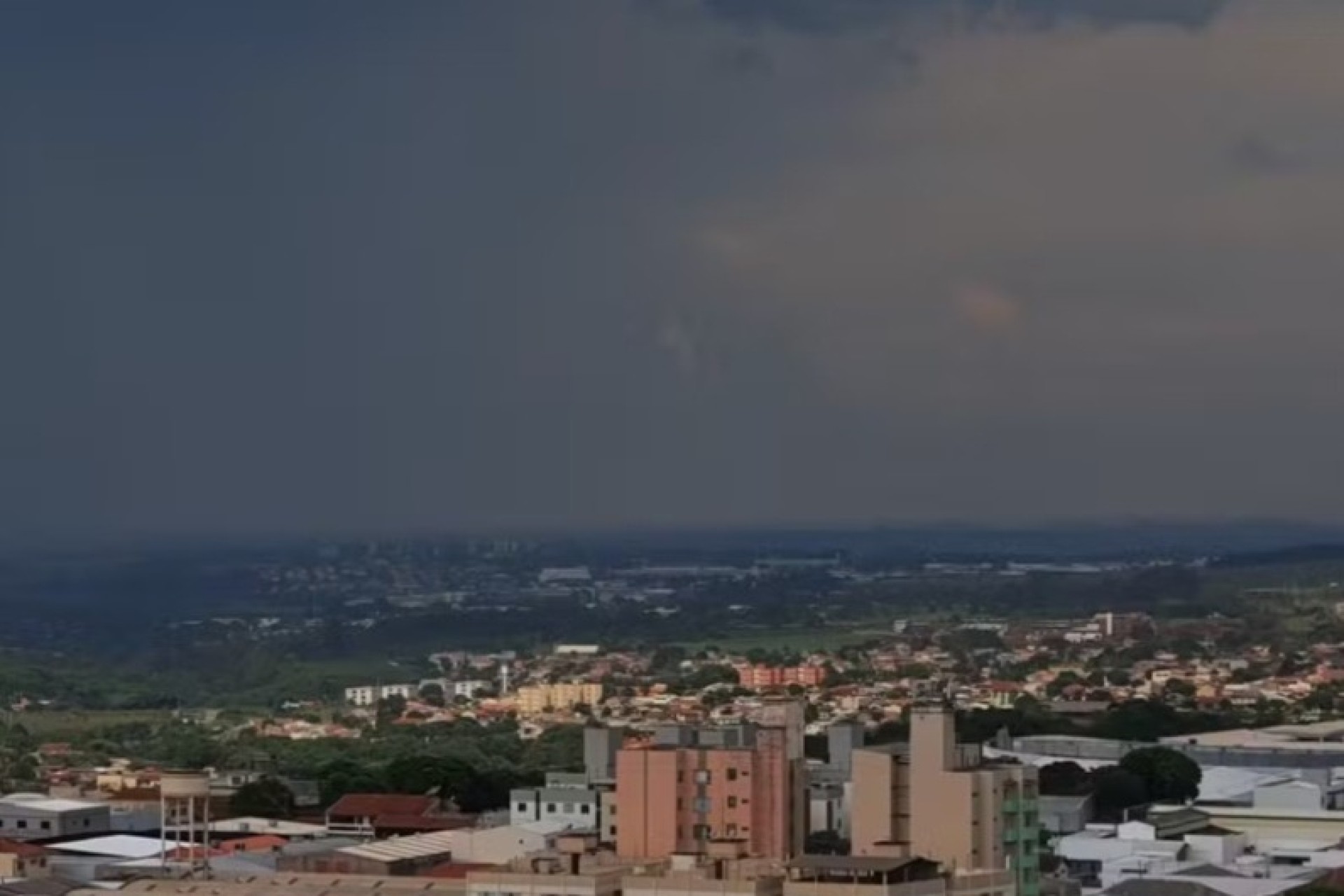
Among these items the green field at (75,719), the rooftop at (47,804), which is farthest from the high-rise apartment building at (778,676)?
the rooftop at (47,804)

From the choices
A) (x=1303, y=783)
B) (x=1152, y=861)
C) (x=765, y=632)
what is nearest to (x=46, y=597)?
(x=765, y=632)

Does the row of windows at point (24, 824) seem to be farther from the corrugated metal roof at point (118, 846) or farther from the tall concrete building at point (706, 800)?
the tall concrete building at point (706, 800)

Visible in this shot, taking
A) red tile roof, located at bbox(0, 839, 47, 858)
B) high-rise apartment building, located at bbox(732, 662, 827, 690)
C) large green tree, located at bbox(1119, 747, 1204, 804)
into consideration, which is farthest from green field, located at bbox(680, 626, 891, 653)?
red tile roof, located at bbox(0, 839, 47, 858)

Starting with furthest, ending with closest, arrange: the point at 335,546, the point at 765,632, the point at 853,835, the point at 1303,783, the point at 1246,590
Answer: the point at 335,546, the point at 1246,590, the point at 765,632, the point at 1303,783, the point at 853,835

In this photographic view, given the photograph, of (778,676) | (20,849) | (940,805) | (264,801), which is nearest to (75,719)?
(778,676)

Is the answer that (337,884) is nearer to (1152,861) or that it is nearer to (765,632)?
(1152,861)

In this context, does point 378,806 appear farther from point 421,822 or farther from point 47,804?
point 47,804
